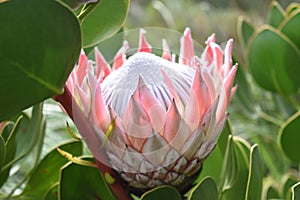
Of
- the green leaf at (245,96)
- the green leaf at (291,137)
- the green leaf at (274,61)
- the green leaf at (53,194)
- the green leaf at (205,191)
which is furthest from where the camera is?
the green leaf at (245,96)

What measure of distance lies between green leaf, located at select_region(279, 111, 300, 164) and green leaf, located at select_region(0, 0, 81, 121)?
0.36 metres

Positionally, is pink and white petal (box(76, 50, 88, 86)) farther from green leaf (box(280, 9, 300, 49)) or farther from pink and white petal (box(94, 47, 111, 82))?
green leaf (box(280, 9, 300, 49))

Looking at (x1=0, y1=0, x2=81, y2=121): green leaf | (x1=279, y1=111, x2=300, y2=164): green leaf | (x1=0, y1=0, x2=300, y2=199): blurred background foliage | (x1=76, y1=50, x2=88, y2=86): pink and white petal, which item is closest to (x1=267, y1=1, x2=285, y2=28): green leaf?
(x1=0, y1=0, x2=300, y2=199): blurred background foliage

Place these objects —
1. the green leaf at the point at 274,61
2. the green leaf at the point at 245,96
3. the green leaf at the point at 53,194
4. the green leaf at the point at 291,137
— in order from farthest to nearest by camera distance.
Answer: the green leaf at the point at 245,96
the green leaf at the point at 274,61
the green leaf at the point at 291,137
the green leaf at the point at 53,194

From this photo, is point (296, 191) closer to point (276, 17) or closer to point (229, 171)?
point (229, 171)

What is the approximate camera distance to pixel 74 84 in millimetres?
540

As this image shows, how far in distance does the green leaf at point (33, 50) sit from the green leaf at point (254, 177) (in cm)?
23

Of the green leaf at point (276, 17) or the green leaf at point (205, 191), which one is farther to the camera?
the green leaf at point (276, 17)

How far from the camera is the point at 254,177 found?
23.2 inches

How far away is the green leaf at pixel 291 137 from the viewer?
2.36 feet

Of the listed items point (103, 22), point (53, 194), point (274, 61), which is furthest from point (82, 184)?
point (274, 61)

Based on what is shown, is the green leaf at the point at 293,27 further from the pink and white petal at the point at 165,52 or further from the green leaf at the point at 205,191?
the green leaf at the point at 205,191

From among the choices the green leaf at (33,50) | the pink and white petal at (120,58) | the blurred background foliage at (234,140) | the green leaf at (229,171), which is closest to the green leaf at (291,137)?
the blurred background foliage at (234,140)

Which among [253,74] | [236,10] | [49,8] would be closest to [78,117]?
[49,8]
